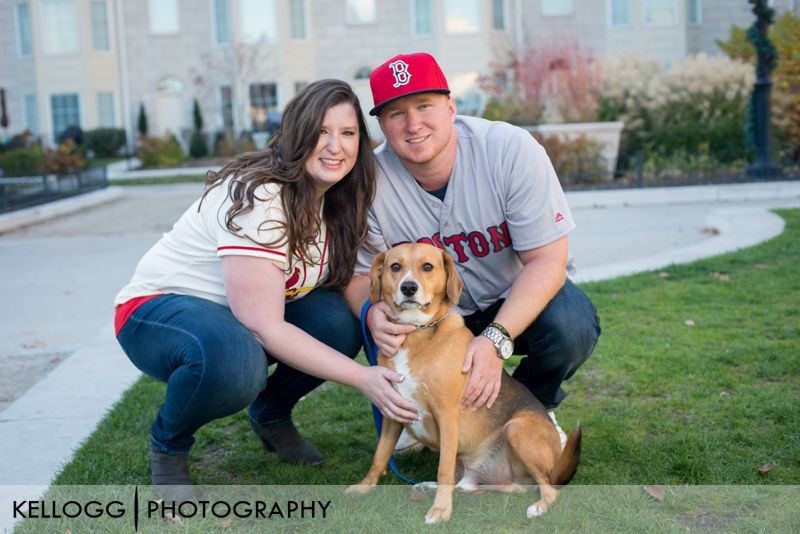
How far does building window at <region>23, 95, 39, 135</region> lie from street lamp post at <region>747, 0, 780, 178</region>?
94.9ft

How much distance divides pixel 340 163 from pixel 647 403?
2107mm

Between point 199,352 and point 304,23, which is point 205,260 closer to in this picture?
point 199,352

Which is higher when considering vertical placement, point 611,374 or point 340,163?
point 340,163

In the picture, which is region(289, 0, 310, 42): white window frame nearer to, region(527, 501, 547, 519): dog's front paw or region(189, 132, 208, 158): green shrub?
region(189, 132, 208, 158): green shrub

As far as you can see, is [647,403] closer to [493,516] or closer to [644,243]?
[493,516]

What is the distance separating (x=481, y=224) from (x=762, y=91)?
1229 cm

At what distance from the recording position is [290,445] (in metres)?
3.82

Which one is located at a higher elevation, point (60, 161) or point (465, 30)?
point (465, 30)

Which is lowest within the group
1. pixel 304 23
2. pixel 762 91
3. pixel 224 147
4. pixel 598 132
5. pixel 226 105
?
pixel 598 132

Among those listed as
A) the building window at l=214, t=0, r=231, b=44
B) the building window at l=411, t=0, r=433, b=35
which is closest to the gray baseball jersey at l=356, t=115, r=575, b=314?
the building window at l=411, t=0, r=433, b=35

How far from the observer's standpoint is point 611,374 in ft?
15.8

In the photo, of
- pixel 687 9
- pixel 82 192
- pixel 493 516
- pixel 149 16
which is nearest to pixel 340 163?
pixel 493 516

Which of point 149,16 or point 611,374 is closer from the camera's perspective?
point 611,374

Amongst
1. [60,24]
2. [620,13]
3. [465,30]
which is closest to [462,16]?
[465,30]
